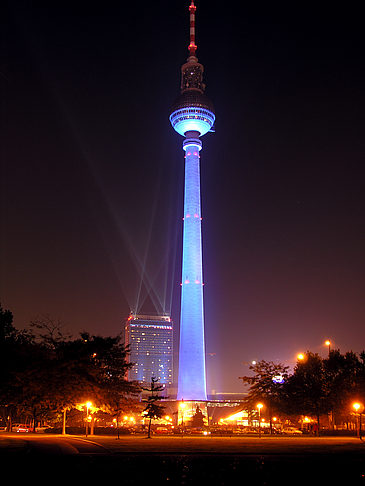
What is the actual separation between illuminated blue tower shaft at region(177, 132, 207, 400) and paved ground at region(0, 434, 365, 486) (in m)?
77.7

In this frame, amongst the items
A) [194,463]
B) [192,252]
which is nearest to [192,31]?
[192,252]

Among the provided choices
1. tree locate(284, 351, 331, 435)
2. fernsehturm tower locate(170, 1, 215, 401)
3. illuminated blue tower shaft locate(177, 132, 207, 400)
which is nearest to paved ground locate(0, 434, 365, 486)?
tree locate(284, 351, 331, 435)

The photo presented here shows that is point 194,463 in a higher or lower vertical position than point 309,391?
lower

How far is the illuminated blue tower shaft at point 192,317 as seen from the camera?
118062 mm

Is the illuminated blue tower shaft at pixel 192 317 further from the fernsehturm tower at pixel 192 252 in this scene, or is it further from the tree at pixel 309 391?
the tree at pixel 309 391

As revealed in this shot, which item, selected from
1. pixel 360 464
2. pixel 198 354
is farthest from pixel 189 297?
pixel 360 464

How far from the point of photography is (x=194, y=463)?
99.8 feet

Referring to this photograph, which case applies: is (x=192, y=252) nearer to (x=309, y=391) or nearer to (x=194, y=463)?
(x=309, y=391)

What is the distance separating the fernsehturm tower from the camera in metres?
118

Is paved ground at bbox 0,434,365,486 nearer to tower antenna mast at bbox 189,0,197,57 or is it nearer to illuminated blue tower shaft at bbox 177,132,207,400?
illuminated blue tower shaft at bbox 177,132,207,400

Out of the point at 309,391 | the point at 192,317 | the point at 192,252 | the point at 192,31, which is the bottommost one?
the point at 309,391

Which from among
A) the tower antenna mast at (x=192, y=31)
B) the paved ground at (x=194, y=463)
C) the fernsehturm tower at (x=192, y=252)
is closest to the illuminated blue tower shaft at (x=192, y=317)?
the fernsehturm tower at (x=192, y=252)

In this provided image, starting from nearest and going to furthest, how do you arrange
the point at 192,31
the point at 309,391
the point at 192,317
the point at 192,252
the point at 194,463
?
the point at 194,463, the point at 309,391, the point at 192,317, the point at 192,252, the point at 192,31

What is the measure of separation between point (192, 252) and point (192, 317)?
43.9 ft
